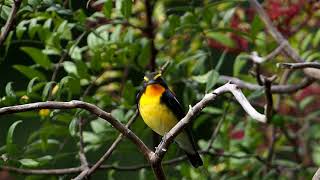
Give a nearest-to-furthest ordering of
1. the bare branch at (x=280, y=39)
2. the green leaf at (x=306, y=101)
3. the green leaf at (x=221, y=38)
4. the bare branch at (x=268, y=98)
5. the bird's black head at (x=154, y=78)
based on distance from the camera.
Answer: the bare branch at (x=268, y=98)
the bird's black head at (x=154, y=78)
the bare branch at (x=280, y=39)
the green leaf at (x=221, y=38)
the green leaf at (x=306, y=101)

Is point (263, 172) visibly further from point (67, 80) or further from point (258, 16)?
point (67, 80)

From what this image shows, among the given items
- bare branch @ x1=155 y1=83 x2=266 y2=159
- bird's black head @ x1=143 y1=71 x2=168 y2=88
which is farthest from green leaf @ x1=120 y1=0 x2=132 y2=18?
bare branch @ x1=155 y1=83 x2=266 y2=159

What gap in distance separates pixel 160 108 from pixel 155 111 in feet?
0.15

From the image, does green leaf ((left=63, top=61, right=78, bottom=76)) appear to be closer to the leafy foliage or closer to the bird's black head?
the leafy foliage

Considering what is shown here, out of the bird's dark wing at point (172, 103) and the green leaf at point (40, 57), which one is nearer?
the green leaf at point (40, 57)

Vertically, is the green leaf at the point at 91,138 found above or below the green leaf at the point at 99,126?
below

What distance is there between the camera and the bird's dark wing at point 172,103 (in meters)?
3.14

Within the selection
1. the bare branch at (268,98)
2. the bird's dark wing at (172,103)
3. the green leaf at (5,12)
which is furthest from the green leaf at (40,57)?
the bare branch at (268,98)

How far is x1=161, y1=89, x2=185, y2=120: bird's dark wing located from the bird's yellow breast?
0.6 inches

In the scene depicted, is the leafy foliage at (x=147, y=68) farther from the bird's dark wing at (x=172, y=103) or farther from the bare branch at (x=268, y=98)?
the bare branch at (x=268, y=98)

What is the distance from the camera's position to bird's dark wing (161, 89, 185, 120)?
3145 mm

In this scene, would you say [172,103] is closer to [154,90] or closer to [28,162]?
[154,90]

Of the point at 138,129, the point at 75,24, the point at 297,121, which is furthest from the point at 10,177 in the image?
the point at 297,121

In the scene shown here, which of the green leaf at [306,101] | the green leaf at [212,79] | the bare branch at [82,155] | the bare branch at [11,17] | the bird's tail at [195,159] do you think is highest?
the bare branch at [11,17]
